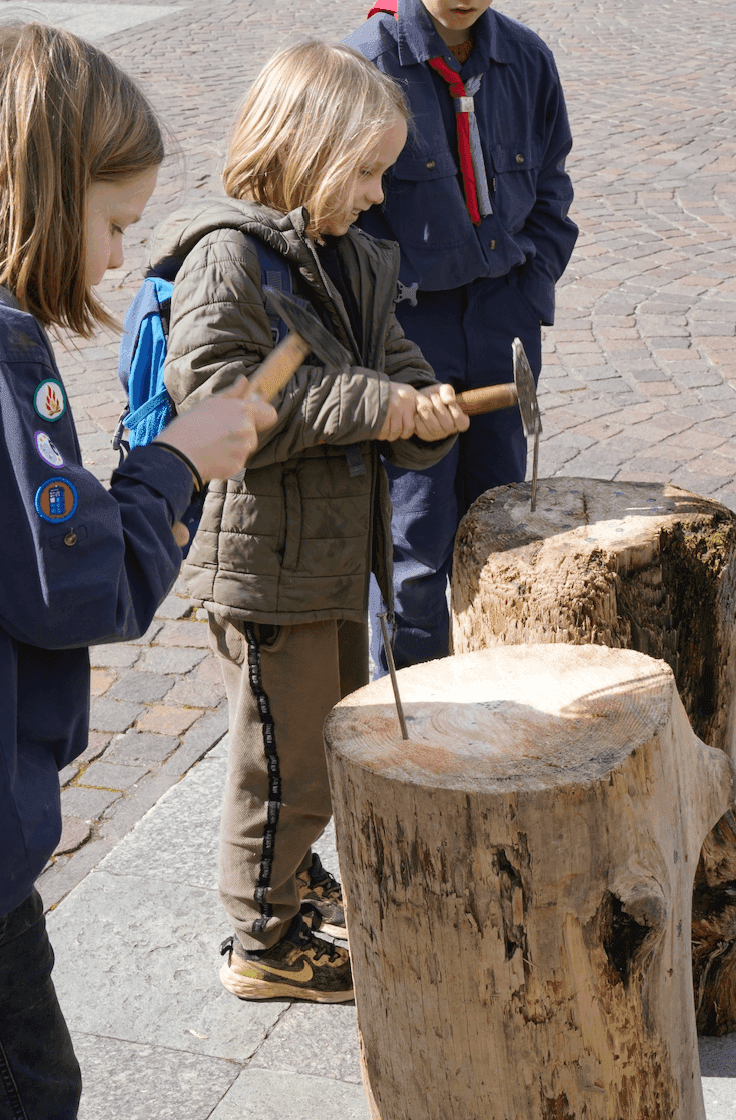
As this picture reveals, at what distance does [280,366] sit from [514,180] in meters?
1.32

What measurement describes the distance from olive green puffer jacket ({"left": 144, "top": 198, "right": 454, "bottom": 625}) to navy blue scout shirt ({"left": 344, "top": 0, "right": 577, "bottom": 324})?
64cm

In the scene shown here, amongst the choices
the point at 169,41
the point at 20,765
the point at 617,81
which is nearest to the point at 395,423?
the point at 20,765

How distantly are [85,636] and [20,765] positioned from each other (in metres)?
0.23

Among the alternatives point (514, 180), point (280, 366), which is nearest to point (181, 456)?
point (280, 366)

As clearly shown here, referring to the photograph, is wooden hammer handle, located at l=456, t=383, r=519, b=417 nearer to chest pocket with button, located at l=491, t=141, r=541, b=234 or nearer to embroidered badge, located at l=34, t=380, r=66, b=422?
chest pocket with button, located at l=491, t=141, r=541, b=234

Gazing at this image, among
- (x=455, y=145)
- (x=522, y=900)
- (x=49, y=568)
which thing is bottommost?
(x=522, y=900)

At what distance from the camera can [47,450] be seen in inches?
55.6

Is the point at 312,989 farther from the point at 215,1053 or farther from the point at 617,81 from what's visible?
the point at 617,81

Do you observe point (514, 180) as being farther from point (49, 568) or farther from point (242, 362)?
point (49, 568)

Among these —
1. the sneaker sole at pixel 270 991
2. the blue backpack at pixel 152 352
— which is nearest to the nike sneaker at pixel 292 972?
the sneaker sole at pixel 270 991

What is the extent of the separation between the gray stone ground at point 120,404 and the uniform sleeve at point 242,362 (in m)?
0.32

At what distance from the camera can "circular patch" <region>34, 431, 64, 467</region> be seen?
1.40 m

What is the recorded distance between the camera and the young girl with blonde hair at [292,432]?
2.23m

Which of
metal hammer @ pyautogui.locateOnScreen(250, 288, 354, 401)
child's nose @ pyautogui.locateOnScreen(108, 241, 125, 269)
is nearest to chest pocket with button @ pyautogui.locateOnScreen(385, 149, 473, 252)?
metal hammer @ pyautogui.locateOnScreen(250, 288, 354, 401)
